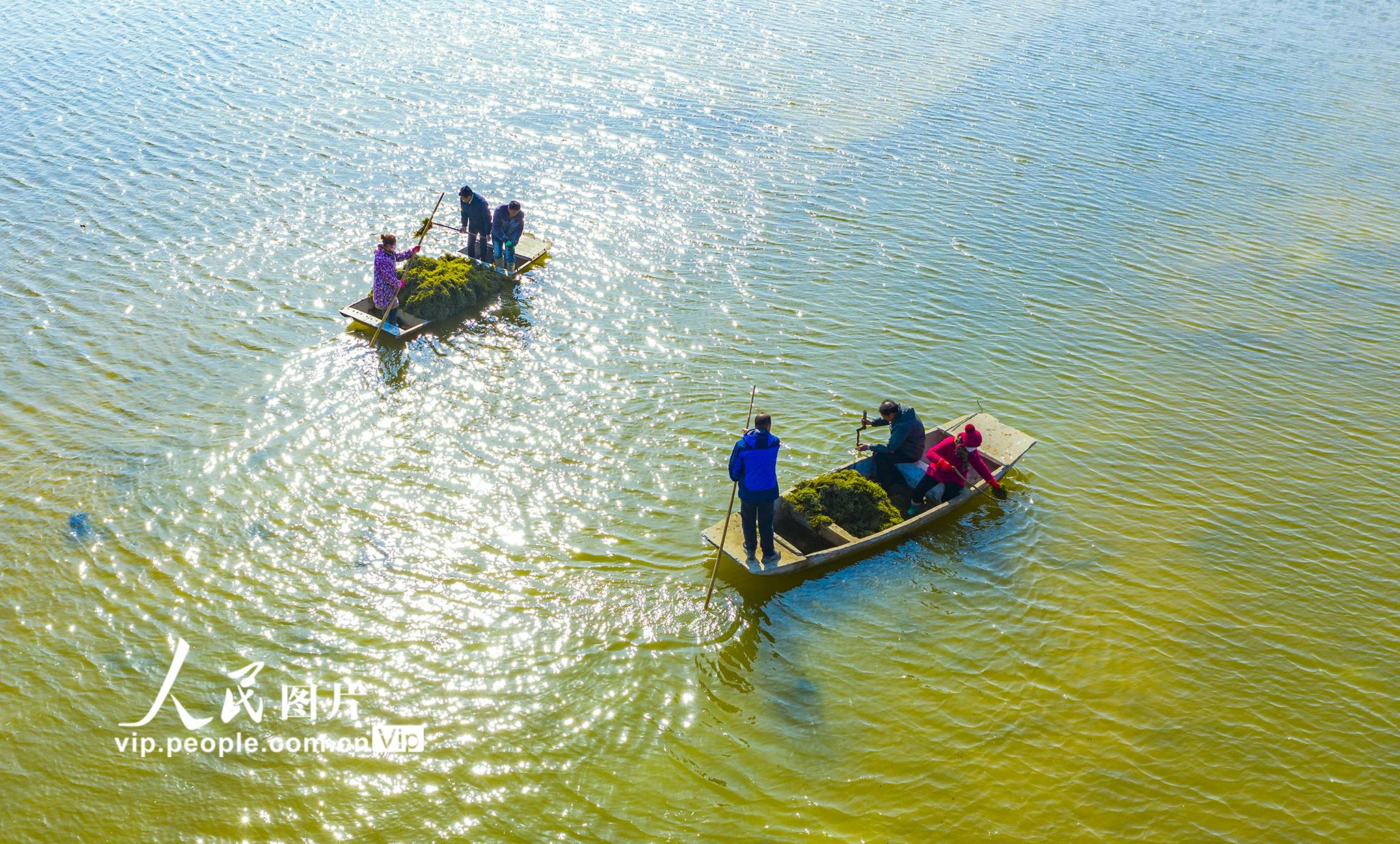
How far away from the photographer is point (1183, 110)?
34.4 meters

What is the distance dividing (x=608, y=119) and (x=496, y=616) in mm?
22395

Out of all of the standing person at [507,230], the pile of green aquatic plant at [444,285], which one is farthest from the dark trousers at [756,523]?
the standing person at [507,230]

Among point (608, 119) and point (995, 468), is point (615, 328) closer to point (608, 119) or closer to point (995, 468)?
point (995, 468)

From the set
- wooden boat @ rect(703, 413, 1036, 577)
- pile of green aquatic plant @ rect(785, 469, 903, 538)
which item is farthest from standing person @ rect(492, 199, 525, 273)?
pile of green aquatic plant @ rect(785, 469, 903, 538)

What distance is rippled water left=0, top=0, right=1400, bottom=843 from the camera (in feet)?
36.0

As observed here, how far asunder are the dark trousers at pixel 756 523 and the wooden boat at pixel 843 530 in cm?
22

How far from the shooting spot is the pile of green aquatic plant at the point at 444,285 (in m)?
19.3

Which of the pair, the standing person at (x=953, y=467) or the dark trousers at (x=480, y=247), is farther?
the dark trousers at (x=480, y=247)

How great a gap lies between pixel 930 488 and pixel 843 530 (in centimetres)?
193

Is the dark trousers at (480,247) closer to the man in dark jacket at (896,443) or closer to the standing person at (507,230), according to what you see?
the standing person at (507,230)

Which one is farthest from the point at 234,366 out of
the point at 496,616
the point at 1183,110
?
the point at 1183,110

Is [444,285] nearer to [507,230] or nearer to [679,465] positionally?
[507,230]

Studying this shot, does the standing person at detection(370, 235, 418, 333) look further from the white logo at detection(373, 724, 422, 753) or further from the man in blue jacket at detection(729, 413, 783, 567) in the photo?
the white logo at detection(373, 724, 422, 753)

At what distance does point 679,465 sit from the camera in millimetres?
15852
